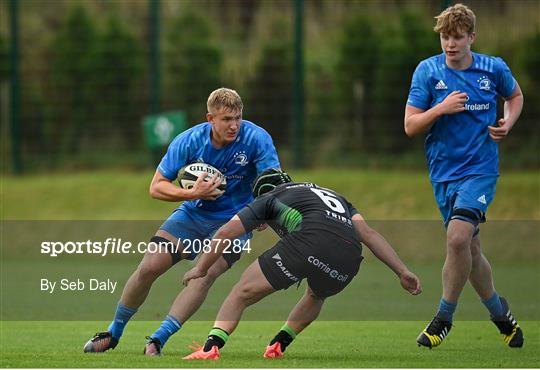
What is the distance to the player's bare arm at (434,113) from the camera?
845cm

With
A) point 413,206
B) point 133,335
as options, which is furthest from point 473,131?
point 413,206

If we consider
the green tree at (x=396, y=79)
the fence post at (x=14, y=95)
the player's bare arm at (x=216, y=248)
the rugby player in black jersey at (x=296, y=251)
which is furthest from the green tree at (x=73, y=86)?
the player's bare arm at (x=216, y=248)

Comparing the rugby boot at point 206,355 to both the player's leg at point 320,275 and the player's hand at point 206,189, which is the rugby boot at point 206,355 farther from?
the player's hand at point 206,189

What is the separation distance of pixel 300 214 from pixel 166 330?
1.30 metres

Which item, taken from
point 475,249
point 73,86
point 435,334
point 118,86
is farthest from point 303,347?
point 73,86

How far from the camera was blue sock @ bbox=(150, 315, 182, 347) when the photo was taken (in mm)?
8172

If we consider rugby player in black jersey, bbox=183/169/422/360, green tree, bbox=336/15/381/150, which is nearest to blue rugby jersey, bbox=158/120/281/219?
rugby player in black jersey, bbox=183/169/422/360

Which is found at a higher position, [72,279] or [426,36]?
[426,36]

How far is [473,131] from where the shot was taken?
8.67 m

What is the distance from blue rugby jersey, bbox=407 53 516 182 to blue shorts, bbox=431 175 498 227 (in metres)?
0.05

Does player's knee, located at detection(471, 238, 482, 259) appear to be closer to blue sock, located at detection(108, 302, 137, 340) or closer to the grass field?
the grass field

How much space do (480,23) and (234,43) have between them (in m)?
4.29

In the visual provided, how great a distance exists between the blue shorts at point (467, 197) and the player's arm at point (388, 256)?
884 millimetres

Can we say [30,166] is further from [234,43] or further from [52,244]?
[234,43]
